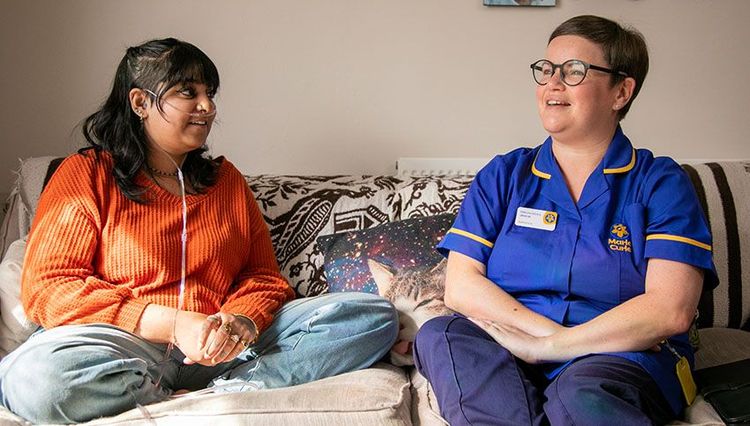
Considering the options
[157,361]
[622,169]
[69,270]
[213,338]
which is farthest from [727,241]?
[69,270]

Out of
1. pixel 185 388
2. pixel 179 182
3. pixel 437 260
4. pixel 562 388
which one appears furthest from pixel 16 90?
pixel 562 388

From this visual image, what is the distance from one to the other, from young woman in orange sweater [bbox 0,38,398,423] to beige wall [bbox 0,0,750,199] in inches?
28.3

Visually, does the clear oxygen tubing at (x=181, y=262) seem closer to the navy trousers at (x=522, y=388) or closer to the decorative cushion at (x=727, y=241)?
the navy trousers at (x=522, y=388)

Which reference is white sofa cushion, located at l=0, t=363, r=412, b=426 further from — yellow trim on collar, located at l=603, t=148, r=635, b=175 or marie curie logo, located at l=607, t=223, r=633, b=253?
yellow trim on collar, located at l=603, t=148, r=635, b=175

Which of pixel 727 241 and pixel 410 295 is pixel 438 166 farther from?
pixel 727 241

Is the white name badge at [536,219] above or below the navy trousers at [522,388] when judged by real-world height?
above

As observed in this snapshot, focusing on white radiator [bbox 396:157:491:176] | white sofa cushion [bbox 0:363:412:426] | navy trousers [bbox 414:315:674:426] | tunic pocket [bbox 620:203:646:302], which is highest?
tunic pocket [bbox 620:203:646:302]

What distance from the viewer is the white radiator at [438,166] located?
9.31 ft

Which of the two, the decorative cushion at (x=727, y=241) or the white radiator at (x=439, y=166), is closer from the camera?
the decorative cushion at (x=727, y=241)

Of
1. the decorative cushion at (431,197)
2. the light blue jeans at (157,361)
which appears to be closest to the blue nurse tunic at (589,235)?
the light blue jeans at (157,361)

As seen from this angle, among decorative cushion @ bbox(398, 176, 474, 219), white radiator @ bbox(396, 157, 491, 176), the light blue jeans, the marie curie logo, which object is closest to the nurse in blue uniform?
the marie curie logo

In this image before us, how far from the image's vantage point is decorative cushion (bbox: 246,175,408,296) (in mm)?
2346

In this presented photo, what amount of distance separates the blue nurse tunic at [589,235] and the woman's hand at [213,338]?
53cm

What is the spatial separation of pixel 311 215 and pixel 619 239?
3.08 feet
